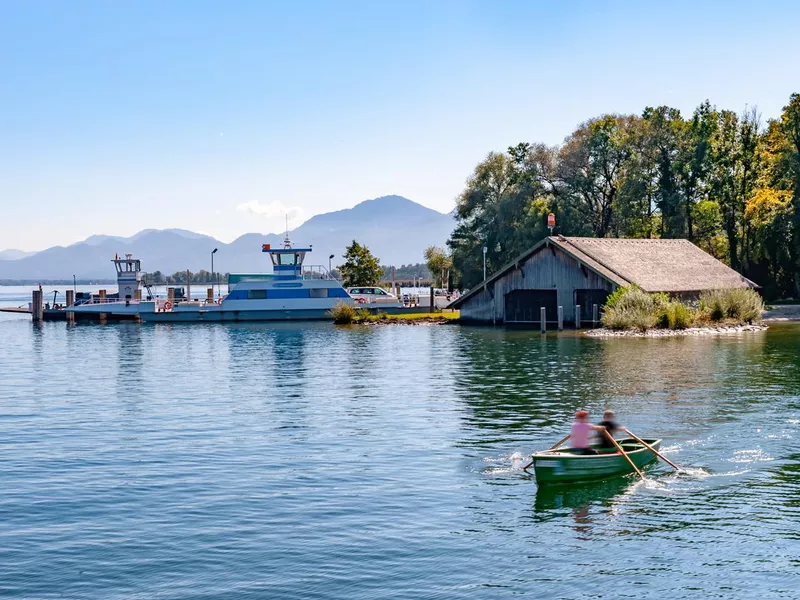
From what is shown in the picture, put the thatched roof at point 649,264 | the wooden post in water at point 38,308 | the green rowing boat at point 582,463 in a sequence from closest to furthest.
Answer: the green rowing boat at point 582,463 → the thatched roof at point 649,264 → the wooden post in water at point 38,308

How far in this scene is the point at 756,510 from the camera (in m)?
19.1

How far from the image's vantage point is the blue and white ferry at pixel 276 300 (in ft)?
289

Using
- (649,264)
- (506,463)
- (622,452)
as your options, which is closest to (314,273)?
(649,264)

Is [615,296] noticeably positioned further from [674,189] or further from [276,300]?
[276,300]

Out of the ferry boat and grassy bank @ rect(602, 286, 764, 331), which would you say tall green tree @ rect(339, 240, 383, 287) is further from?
grassy bank @ rect(602, 286, 764, 331)

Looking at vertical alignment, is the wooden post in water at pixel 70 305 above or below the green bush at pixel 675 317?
above

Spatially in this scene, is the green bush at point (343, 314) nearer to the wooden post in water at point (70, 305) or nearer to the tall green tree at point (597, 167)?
the tall green tree at point (597, 167)

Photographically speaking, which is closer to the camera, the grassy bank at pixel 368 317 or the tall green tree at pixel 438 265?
the grassy bank at pixel 368 317

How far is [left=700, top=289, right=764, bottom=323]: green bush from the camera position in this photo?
204 ft

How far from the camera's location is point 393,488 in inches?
829

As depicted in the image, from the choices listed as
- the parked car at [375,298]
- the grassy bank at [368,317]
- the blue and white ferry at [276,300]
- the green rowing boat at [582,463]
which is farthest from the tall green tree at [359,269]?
the green rowing boat at [582,463]

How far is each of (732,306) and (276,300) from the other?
42.9 m

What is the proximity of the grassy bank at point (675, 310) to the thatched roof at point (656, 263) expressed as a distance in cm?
125

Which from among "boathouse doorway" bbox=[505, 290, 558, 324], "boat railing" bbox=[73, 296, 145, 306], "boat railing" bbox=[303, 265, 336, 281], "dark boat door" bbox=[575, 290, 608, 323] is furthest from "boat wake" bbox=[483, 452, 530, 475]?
"boat railing" bbox=[73, 296, 145, 306]
